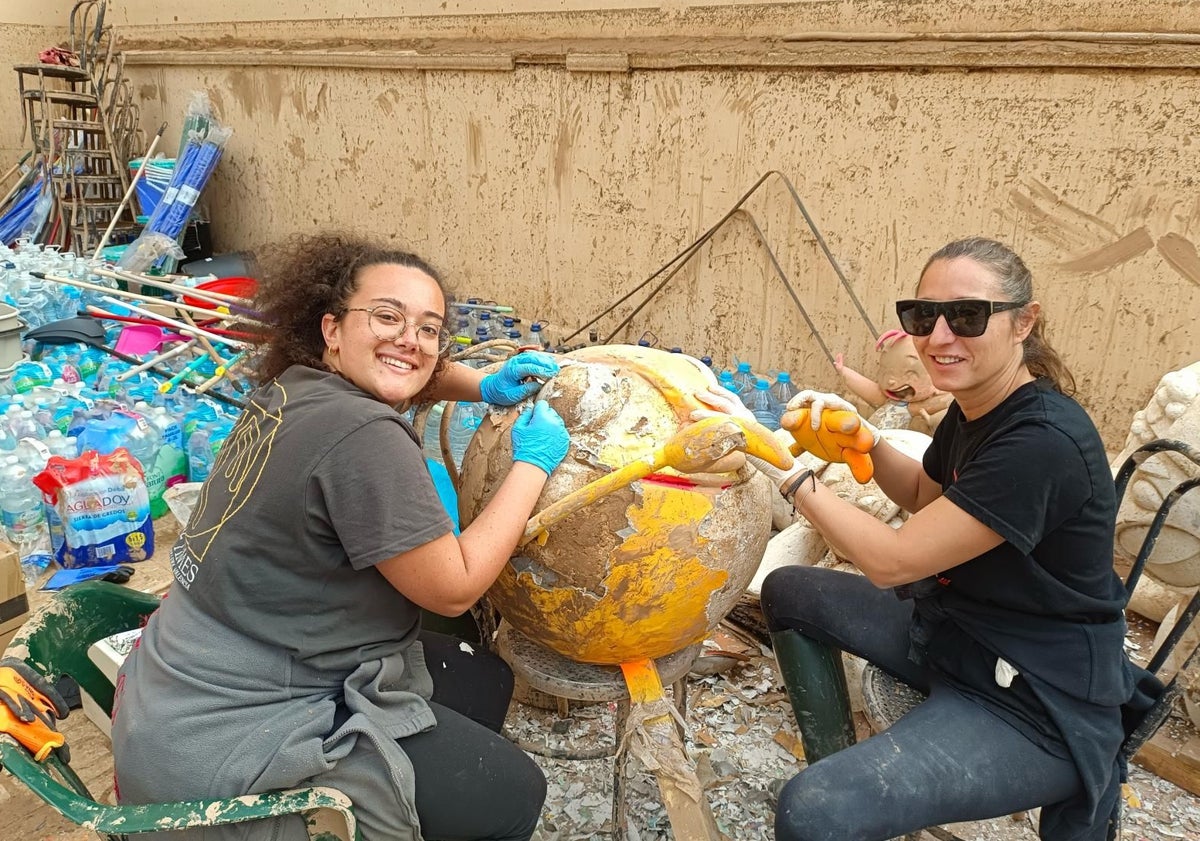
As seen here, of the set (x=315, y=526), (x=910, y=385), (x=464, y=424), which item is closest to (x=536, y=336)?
(x=464, y=424)

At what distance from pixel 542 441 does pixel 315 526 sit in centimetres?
50

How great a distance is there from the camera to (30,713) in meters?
1.41

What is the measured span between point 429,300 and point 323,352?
287mm

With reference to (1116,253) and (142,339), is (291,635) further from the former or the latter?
(142,339)

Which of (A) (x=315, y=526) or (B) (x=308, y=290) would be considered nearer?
(A) (x=315, y=526)

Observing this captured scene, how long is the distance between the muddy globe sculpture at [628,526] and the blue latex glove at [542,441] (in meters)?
Answer: 0.04

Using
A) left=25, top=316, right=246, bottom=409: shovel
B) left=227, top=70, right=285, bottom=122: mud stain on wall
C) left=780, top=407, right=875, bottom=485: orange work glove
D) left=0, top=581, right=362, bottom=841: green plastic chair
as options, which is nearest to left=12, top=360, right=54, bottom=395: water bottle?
left=25, top=316, right=246, bottom=409: shovel

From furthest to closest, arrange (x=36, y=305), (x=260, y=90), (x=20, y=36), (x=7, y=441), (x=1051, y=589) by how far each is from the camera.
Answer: (x=20, y=36) → (x=260, y=90) → (x=36, y=305) → (x=7, y=441) → (x=1051, y=589)

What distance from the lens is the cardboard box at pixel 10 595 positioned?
8.86 ft

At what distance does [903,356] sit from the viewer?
3.27m

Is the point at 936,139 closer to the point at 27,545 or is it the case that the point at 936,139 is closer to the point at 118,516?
the point at 118,516

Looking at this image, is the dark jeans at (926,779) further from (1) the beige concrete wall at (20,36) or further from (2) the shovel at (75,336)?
(1) the beige concrete wall at (20,36)

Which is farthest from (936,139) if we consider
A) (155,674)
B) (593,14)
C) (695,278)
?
(155,674)

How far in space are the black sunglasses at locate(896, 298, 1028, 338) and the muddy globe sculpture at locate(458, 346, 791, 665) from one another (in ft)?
1.37
